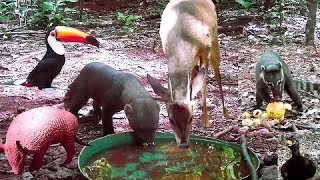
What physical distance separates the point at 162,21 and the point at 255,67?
1.48 ft

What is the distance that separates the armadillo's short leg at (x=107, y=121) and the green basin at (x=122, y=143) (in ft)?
0.23

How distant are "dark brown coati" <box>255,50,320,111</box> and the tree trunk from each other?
0.18 meters

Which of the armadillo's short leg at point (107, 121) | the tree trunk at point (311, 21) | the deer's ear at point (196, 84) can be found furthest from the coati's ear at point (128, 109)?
the tree trunk at point (311, 21)

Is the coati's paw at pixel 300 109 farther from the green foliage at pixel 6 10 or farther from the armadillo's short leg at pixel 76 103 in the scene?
the green foliage at pixel 6 10

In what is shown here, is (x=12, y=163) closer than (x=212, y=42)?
Yes

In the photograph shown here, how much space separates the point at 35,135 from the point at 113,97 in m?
0.49

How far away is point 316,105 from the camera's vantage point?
3180 millimetres

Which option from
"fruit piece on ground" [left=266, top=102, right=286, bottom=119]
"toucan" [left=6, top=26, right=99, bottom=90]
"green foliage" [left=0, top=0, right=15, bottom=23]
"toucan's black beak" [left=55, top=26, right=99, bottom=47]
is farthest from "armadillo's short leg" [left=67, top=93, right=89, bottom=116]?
"fruit piece on ground" [left=266, top=102, right=286, bottom=119]

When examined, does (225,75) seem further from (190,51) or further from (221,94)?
(190,51)

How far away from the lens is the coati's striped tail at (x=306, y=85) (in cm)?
310

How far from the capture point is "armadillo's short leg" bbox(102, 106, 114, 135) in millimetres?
3155

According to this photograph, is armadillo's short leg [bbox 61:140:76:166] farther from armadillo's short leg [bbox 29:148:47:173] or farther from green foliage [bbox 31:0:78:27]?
green foliage [bbox 31:0:78:27]

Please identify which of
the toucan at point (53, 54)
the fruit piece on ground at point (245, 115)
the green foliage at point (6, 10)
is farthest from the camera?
the green foliage at point (6, 10)

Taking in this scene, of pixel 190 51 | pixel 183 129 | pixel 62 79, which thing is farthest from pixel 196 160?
pixel 62 79
